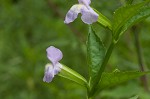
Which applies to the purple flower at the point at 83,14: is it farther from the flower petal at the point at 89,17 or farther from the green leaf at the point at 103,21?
the green leaf at the point at 103,21

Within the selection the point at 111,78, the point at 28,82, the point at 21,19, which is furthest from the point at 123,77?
the point at 21,19

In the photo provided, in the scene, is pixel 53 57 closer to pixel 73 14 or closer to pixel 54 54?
pixel 54 54

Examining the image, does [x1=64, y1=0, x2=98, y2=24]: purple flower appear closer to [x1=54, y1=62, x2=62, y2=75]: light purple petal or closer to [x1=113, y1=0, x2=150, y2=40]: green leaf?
[x1=113, y1=0, x2=150, y2=40]: green leaf

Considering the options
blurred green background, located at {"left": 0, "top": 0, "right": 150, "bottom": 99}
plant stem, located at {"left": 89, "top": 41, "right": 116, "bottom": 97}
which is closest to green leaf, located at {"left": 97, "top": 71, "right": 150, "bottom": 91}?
plant stem, located at {"left": 89, "top": 41, "right": 116, "bottom": 97}

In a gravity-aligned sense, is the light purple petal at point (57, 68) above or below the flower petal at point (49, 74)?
below

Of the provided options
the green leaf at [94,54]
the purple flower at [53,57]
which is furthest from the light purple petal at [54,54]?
the green leaf at [94,54]
